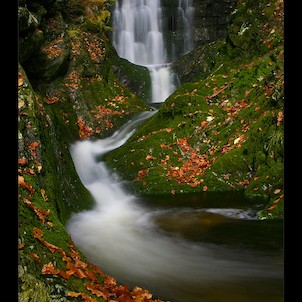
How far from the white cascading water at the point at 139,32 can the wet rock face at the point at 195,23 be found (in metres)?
0.53

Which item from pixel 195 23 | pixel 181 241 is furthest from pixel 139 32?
pixel 181 241

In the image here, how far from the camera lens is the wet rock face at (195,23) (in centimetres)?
2134

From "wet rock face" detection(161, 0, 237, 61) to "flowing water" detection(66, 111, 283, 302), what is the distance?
Result: 1550cm

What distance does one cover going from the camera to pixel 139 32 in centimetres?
2203

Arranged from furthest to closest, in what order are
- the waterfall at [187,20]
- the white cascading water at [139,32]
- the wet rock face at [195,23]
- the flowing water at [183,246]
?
the waterfall at [187,20]
the wet rock face at [195,23]
the white cascading water at [139,32]
the flowing water at [183,246]

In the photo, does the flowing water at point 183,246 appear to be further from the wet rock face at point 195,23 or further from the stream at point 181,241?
the wet rock face at point 195,23

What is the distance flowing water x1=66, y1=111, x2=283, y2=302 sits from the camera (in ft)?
12.8

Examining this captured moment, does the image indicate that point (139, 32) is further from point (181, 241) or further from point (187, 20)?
point (181, 241)

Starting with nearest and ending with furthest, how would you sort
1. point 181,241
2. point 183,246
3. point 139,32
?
point 183,246 < point 181,241 < point 139,32

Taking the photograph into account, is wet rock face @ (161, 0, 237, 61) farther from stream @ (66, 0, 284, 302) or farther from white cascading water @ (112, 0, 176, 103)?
stream @ (66, 0, 284, 302)

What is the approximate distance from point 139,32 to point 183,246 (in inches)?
743

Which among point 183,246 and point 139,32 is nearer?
point 183,246

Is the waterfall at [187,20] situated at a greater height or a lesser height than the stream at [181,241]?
greater

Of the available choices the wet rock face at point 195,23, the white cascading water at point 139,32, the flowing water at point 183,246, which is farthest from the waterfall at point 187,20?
the flowing water at point 183,246
